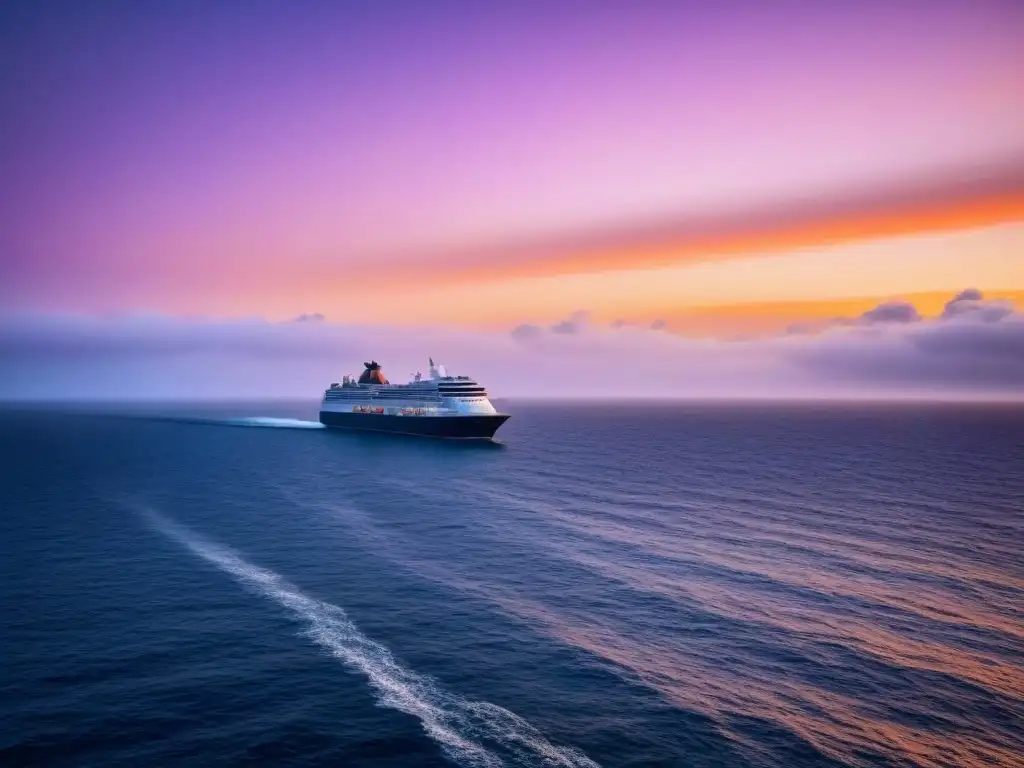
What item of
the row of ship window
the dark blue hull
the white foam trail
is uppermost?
the row of ship window

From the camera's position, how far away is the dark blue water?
26484mm

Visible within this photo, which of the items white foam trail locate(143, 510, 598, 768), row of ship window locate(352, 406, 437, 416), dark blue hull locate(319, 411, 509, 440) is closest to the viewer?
white foam trail locate(143, 510, 598, 768)

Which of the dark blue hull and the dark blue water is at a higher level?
the dark blue hull

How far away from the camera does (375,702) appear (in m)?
29.2

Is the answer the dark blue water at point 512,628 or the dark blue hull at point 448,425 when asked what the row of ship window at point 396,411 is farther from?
the dark blue water at point 512,628

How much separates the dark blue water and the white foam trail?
0.15 m

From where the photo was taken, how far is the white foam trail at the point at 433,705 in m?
25.2

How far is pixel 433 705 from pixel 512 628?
10.1 metres

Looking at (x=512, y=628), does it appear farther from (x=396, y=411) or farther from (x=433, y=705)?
(x=396, y=411)

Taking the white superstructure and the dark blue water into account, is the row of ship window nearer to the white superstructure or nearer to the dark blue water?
the white superstructure

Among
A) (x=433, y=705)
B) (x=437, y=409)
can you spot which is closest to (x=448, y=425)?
(x=437, y=409)

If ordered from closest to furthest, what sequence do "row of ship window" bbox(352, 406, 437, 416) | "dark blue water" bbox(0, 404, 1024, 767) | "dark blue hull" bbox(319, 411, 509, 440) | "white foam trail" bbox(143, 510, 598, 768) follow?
1. "white foam trail" bbox(143, 510, 598, 768)
2. "dark blue water" bbox(0, 404, 1024, 767)
3. "dark blue hull" bbox(319, 411, 509, 440)
4. "row of ship window" bbox(352, 406, 437, 416)

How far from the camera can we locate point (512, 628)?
38406mm

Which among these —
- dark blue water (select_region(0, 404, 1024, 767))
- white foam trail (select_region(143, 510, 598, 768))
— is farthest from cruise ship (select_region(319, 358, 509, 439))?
white foam trail (select_region(143, 510, 598, 768))
